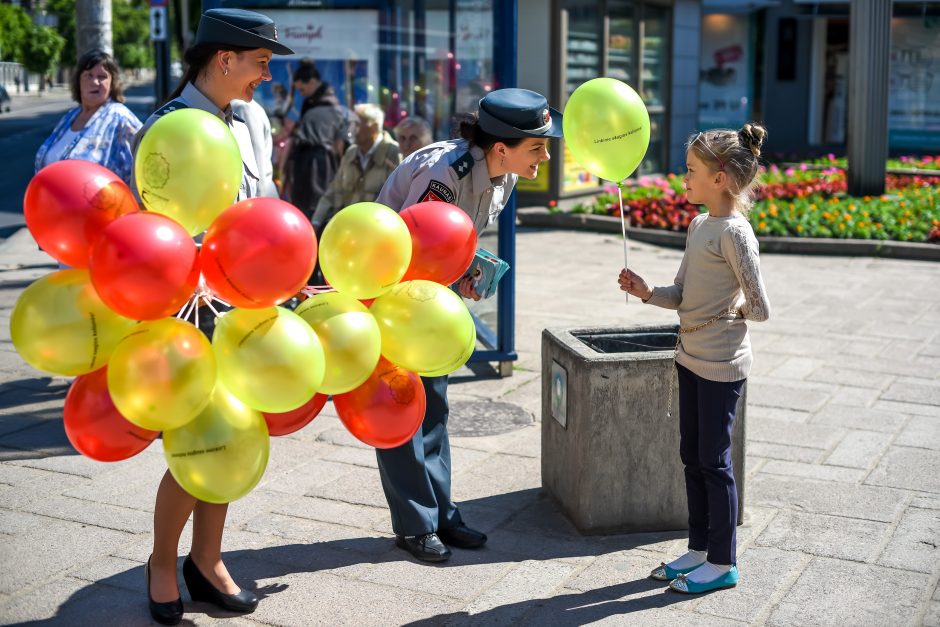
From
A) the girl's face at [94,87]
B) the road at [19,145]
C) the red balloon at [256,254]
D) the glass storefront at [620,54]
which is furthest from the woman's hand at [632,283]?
→ the road at [19,145]

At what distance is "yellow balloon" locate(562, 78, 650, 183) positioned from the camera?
13.2 feet

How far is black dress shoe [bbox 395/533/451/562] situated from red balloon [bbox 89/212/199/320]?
5.45ft

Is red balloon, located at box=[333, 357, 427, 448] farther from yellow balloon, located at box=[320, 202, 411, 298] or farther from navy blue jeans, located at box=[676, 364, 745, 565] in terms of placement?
navy blue jeans, located at box=[676, 364, 745, 565]

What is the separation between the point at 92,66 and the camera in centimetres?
654

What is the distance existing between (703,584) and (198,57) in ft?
8.57

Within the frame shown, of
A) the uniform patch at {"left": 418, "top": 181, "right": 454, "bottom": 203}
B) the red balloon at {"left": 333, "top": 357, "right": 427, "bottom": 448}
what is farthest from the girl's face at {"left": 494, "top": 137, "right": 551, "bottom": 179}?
the red balloon at {"left": 333, "top": 357, "right": 427, "bottom": 448}

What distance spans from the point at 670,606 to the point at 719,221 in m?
1.38

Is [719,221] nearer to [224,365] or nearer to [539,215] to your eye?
[224,365]

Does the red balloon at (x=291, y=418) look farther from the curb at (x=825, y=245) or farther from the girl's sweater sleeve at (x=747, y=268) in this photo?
the curb at (x=825, y=245)

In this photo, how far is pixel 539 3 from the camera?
1463 cm

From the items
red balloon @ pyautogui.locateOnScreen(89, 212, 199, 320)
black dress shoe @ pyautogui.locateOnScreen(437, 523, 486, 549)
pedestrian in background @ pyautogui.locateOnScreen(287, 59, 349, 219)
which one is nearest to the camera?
red balloon @ pyautogui.locateOnScreen(89, 212, 199, 320)

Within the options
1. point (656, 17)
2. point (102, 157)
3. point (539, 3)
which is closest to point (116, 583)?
point (102, 157)

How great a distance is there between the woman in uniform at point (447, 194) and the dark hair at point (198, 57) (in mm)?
788

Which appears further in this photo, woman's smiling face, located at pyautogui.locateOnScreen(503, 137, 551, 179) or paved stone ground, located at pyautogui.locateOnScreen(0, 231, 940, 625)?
woman's smiling face, located at pyautogui.locateOnScreen(503, 137, 551, 179)
